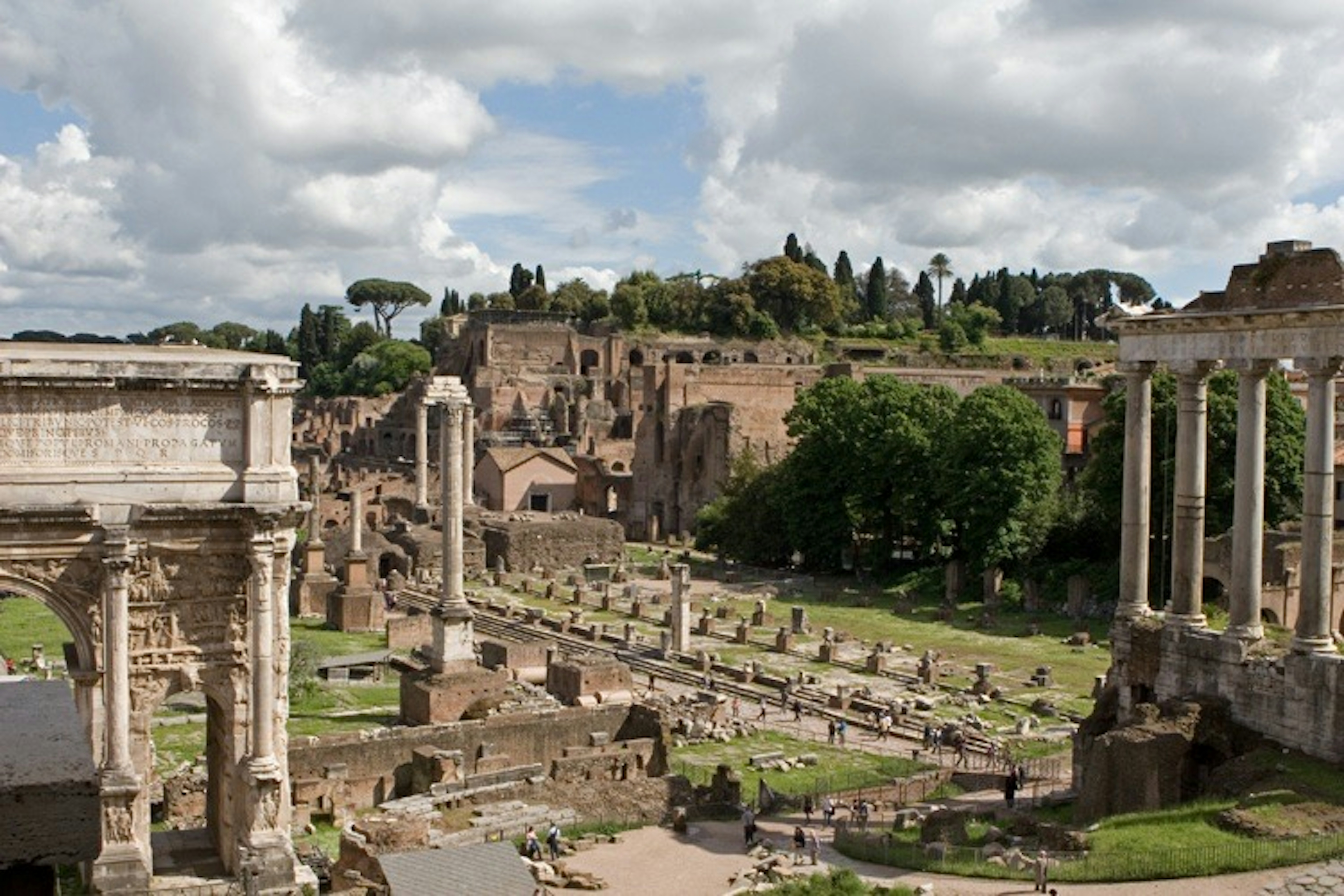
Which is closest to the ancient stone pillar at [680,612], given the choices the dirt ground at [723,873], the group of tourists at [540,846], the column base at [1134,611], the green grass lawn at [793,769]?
the green grass lawn at [793,769]

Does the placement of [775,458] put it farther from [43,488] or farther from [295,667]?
[43,488]

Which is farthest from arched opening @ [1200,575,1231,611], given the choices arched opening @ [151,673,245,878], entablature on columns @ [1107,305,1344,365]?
arched opening @ [151,673,245,878]

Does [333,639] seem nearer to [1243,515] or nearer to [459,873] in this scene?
[459,873]

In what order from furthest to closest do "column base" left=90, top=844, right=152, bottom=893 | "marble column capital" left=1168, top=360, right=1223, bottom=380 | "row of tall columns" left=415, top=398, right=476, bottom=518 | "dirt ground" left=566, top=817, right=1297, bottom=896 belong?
"row of tall columns" left=415, top=398, right=476, bottom=518, "marble column capital" left=1168, top=360, right=1223, bottom=380, "dirt ground" left=566, top=817, right=1297, bottom=896, "column base" left=90, top=844, right=152, bottom=893

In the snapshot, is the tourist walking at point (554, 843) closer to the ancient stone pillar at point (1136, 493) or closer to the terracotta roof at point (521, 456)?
the ancient stone pillar at point (1136, 493)

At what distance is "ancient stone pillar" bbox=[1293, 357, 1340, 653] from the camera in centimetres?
2084

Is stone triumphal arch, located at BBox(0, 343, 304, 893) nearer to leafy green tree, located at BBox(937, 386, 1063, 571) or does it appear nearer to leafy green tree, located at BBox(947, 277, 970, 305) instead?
leafy green tree, located at BBox(937, 386, 1063, 571)

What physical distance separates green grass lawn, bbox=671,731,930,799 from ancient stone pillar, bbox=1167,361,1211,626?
6.60 metres

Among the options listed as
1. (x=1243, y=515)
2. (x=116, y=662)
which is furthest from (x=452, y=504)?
(x=1243, y=515)

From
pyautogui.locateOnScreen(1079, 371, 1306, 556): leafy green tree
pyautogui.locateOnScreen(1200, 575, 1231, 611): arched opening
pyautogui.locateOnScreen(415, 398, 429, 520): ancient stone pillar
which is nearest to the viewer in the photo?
pyautogui.locateOnScreen(1200, 575, 1231, 611): arched opening

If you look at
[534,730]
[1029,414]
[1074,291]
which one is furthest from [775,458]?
[1074,291]

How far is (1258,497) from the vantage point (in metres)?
22.3

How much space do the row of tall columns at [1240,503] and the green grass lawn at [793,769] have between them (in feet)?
20.0

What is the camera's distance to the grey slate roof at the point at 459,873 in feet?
58.4
